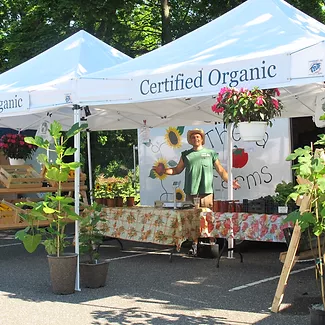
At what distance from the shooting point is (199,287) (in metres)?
6.54

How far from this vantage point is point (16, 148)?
418 inches

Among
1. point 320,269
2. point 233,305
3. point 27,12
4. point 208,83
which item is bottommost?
point 233,305

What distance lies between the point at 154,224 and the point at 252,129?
9.56ft

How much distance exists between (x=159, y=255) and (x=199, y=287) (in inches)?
90.1

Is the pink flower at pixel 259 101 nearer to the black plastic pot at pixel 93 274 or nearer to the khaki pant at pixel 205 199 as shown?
the black plastic pot at pixel 93 274

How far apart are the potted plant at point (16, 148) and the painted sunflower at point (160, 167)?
235cm

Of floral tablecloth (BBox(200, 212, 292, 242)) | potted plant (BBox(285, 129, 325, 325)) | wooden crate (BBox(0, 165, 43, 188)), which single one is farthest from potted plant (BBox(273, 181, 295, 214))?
wooden crate (BBox(0, 165, 43, 188))

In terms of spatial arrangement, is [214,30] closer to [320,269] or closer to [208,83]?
[208,83]

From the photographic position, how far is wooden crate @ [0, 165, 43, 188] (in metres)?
9.27

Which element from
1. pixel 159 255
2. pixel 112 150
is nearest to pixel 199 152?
pixel 159 255

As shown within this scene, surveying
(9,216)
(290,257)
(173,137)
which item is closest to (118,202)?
(9,216)

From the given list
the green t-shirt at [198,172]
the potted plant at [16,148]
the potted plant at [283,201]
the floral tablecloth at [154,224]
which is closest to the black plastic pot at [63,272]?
the floral tablecloth at [154,224]

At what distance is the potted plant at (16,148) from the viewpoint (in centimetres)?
1055

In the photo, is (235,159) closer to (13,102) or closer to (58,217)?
(13,102)
